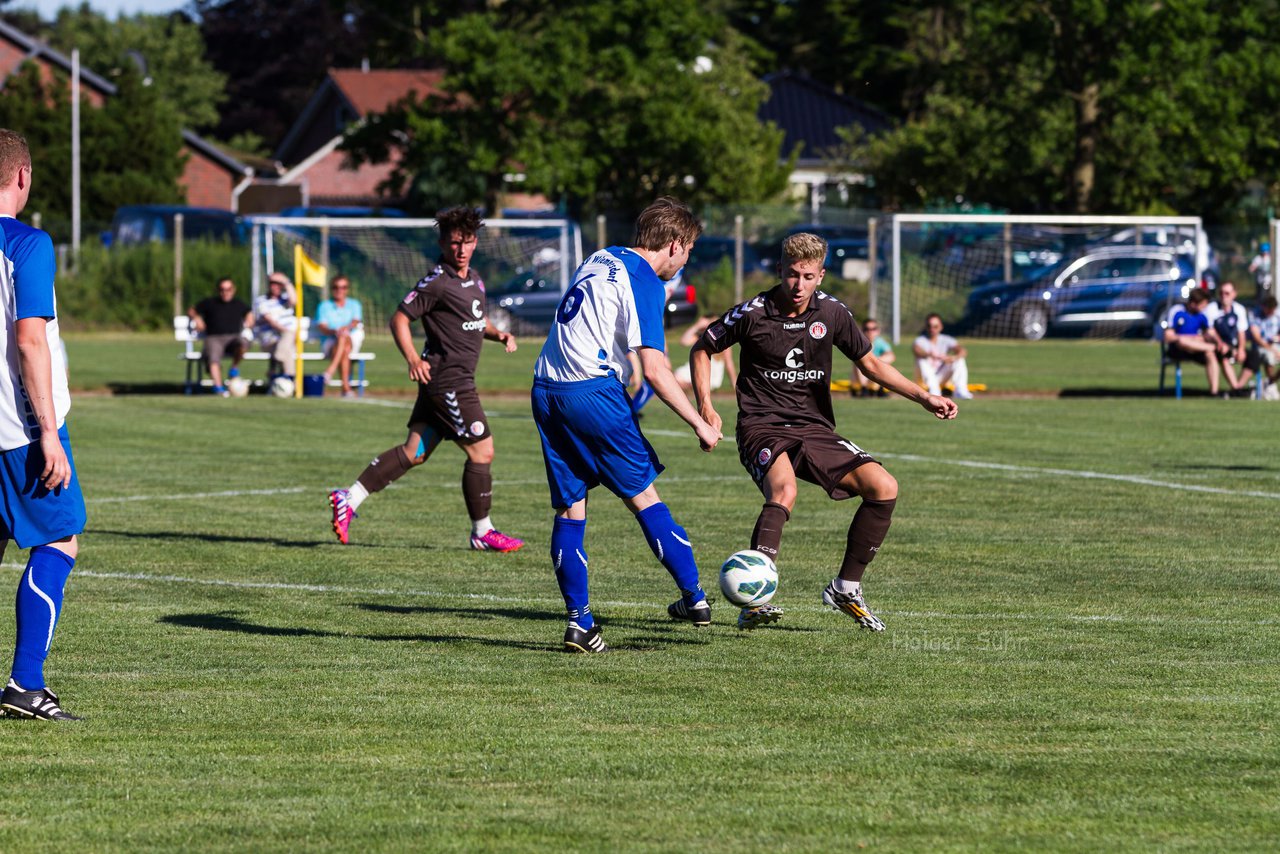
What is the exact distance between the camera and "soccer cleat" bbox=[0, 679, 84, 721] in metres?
6.42

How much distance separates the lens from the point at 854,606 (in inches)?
330

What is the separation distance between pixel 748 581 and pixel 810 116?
65726mm

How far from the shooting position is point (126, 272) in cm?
4122

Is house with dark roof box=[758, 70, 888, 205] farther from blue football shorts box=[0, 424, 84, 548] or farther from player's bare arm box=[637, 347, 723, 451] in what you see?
blue football shorts box=[0, 424, 84, 548]

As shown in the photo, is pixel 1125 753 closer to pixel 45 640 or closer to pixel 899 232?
pixel 45 640

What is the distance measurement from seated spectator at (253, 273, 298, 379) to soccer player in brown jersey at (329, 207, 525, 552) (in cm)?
1366

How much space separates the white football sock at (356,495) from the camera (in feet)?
38.0

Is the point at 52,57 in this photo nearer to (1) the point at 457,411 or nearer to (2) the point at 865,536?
(1) the point at 457,411

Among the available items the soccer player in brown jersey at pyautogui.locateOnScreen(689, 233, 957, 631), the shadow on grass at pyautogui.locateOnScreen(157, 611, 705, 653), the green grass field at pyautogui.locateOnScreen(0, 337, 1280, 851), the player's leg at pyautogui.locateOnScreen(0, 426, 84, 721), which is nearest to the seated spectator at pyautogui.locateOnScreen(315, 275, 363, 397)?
the green grass field at pyautogui.locateOnScreen(0, 337, 1280, 851)

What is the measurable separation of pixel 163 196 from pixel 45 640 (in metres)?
47.9

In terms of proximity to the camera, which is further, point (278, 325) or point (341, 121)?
point (341, 121)

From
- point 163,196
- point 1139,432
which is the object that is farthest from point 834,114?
point 1139,432

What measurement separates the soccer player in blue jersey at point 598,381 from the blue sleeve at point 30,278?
2269 millimetres

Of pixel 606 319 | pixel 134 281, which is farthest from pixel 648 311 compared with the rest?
pixel 134 281
